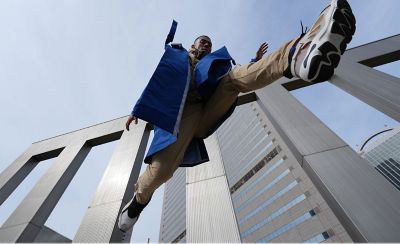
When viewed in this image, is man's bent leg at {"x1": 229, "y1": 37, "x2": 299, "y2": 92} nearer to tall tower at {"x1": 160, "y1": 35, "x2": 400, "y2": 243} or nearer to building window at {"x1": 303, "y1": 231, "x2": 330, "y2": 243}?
tall tower at {"x1": 160, "y1": 35, "x2": 400, "y2": 243}

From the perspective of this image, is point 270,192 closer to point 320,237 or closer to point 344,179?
point 320,237

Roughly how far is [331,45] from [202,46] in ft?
3.85

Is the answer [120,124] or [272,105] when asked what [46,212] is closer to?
[120,124]

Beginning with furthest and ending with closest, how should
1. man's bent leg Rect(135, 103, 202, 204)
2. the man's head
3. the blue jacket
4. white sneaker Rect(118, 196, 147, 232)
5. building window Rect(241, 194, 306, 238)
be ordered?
building window Rect(241, 194, 306, 238) → the man's head → white sneaker Rect(118, 196, 147, 232) → man's bent leg Rect(135, 103, 202, 204) → the blue jacket

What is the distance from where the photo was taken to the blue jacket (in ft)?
4.27

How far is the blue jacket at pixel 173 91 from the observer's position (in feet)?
4.27

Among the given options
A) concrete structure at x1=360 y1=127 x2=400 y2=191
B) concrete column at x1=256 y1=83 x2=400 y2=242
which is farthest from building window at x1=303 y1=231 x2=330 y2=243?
concrete structure at x1=360 y1=127 x2=400 y2=191

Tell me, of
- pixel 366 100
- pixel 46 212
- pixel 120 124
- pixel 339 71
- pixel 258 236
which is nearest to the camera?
pixel 366 100

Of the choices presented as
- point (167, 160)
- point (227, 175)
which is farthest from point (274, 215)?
point (167, 160)

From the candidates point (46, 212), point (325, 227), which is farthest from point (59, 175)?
point (325, 227)

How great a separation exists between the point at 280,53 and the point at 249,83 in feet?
0.73

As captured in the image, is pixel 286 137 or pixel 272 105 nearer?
pixel 286 137

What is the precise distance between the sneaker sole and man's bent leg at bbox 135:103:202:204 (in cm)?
78

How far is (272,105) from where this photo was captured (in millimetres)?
2723
